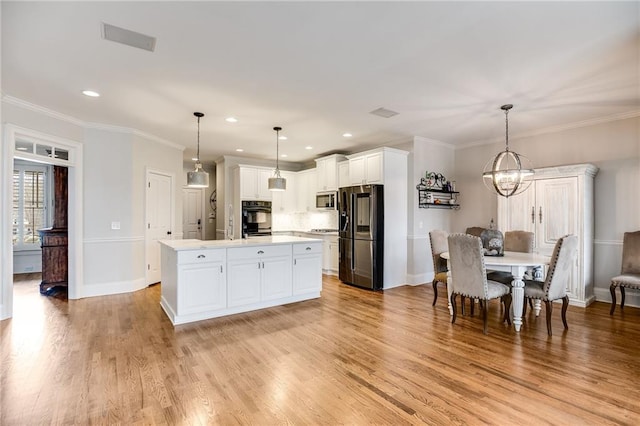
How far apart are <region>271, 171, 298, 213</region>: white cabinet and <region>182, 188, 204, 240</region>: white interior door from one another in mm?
2585

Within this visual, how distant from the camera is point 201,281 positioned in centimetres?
375

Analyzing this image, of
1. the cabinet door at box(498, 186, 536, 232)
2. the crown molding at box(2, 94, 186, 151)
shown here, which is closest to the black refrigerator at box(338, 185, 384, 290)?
the cabinet door at box(498, 186, 536, 232)

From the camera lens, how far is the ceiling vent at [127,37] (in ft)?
7.91

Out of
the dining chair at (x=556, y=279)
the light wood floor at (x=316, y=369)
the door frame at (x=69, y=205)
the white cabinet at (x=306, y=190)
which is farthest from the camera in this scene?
the white cabinet at (x=306, y=190)

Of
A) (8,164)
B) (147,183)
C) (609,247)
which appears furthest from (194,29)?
(609,247)

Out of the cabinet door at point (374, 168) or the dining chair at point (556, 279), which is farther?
the cabinet door at point (374, 168)

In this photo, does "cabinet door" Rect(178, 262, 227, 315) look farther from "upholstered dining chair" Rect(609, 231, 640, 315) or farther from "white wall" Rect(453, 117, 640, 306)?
"white wall" Rect(453, 117, 640, 306)

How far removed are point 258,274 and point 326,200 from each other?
3166mm

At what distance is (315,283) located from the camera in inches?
190

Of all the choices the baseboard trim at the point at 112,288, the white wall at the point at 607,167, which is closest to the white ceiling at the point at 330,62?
the white wall at the point at 607,167

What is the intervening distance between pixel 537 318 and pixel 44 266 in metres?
7.28

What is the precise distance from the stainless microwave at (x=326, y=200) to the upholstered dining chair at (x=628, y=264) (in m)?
4.52

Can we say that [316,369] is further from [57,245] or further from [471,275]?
[57,245]

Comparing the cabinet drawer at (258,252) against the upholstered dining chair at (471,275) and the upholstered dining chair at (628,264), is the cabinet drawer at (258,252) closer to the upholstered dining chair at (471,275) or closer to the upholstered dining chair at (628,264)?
the upholstered dining chair at (471,275)
